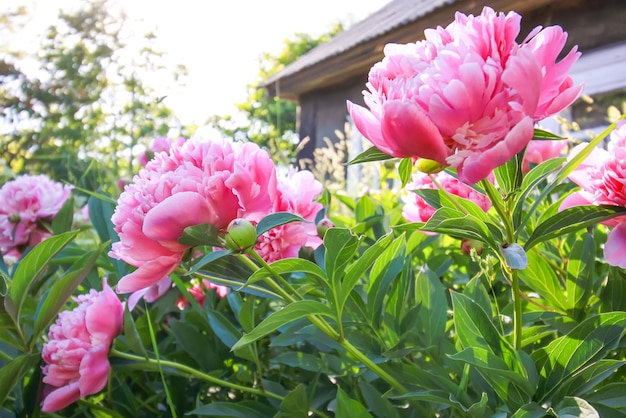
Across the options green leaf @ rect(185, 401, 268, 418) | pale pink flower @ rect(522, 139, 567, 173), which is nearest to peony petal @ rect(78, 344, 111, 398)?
green leaf @ rect(185, 401, 268, 418)

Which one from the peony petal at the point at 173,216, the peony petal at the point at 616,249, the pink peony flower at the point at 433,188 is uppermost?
the peony petal at the point at 173,216

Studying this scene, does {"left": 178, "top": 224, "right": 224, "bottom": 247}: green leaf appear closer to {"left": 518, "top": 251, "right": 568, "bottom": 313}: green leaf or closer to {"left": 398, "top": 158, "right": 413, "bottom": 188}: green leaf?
{"left": 398, "top": 158, "right": 413, "bottom": 188}: green leaf

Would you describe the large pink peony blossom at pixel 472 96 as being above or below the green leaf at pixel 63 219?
above

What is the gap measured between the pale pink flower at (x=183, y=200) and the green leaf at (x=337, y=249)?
7 cm

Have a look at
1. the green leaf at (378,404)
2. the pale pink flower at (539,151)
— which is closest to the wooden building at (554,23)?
the pale pink flower at (539,151)

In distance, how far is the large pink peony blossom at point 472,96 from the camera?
0.44 m

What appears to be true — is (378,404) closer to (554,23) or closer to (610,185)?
(610,185)

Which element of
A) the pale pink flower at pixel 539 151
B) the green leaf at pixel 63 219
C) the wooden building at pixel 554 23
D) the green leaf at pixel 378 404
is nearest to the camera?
the green leaf at pixel 378 404

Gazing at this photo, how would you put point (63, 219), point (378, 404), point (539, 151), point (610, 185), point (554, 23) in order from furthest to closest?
point (554, 23) → point (63, 219) → point (539, 151) → point (378, 404) → point (610, 185)

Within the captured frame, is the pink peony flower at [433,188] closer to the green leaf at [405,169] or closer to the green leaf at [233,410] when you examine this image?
the green leaf at [405,169]

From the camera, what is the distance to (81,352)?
694mm

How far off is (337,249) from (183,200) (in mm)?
136

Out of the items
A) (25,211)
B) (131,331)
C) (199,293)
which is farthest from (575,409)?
(25,211)

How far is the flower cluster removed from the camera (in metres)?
0.52
